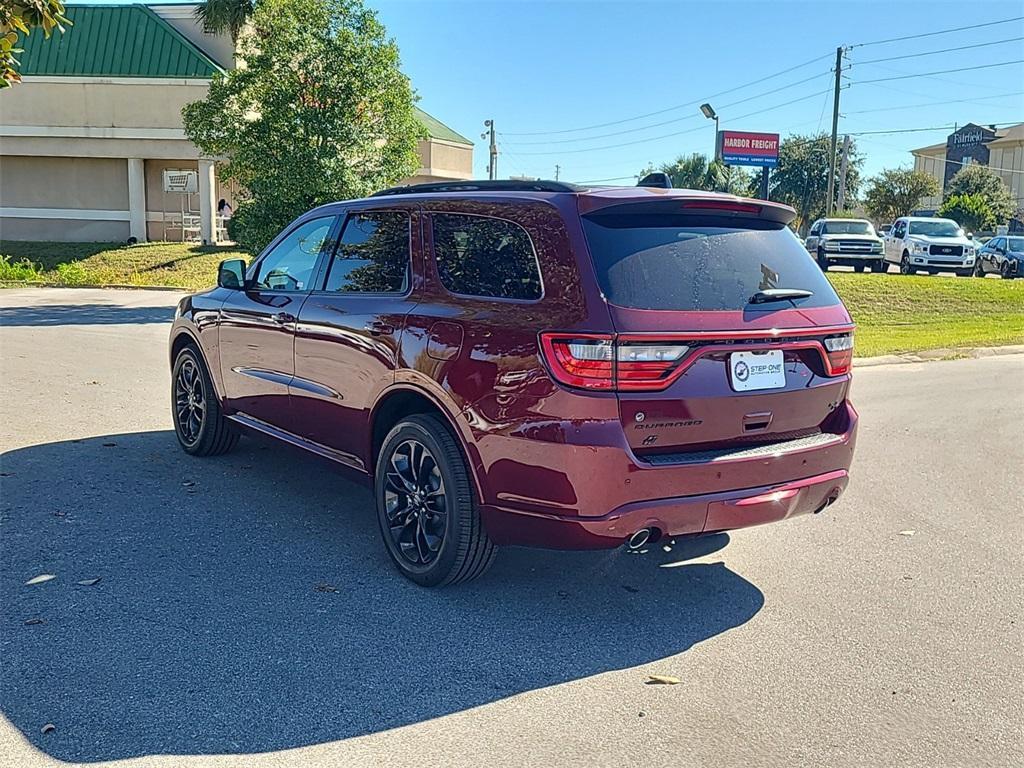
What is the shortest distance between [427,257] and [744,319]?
5.24 ft

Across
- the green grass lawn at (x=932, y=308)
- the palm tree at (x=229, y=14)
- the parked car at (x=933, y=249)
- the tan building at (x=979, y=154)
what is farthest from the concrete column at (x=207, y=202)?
the tan building at (x=979, y=154)

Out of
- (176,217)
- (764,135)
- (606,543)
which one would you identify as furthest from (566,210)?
(764,135)

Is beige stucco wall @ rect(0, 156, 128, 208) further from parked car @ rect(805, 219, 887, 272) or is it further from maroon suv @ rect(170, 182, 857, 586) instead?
maroon suv @ rect(170, 182, 857, 586)

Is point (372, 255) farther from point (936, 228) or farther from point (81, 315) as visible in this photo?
point (936, 228)

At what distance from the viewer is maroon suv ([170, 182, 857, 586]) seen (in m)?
3.85

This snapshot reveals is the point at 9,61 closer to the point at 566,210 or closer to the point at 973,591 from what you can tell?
the point at 566,210

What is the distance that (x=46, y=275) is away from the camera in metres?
27.0

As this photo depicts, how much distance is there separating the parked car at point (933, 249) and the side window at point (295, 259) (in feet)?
80.3

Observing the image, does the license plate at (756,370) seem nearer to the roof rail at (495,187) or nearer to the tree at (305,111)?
the roof rail at (495,187)

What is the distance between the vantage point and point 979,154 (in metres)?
88.1

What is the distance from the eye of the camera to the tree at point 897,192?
64062 millimetres

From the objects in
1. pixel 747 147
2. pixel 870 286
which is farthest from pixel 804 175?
pixel 870 286

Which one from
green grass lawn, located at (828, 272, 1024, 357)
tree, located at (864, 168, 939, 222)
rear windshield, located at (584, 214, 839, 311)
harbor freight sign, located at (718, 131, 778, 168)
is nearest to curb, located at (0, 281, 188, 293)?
green grass lawn, located at (828, 272, 1024, 357)

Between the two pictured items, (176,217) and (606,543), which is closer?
(606,543)
